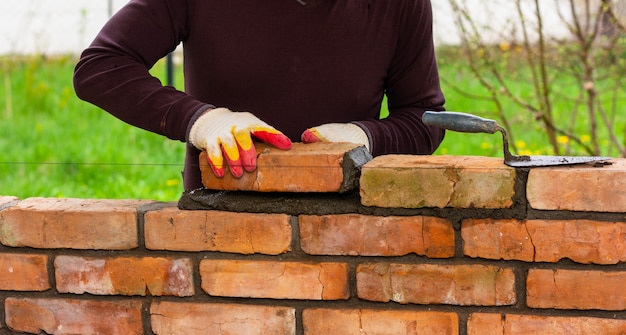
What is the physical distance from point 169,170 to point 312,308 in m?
2.84

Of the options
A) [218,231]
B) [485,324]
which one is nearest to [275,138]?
[218,231]

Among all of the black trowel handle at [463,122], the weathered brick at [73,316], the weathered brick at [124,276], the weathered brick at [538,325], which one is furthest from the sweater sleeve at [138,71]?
the weathered brick at [538,325]

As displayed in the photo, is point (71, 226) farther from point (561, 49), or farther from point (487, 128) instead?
point (561, 49)

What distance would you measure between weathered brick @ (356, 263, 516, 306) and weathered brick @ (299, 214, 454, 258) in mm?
33

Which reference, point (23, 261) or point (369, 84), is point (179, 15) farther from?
point (23, 261)

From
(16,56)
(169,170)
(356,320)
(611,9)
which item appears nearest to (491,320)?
(356,320)

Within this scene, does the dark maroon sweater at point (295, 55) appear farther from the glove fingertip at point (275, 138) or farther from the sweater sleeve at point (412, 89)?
the glove fingertip at point (275, 138)

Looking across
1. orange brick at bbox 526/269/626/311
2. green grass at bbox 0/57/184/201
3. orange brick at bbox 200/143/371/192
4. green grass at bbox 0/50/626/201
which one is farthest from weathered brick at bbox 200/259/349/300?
green grass at bbox 0/50/626/201

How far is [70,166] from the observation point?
4.55 m

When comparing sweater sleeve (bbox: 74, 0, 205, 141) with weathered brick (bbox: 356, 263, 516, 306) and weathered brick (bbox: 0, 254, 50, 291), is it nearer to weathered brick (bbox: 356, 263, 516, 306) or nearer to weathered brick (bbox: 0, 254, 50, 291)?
weathered brick (bbox: 0, 254, 50, 291)

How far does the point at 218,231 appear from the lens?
1819 mm

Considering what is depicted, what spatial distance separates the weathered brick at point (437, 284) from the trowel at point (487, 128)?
22 centimetres

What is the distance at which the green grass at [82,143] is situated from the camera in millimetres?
4113

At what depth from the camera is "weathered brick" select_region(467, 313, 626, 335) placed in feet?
5.65
